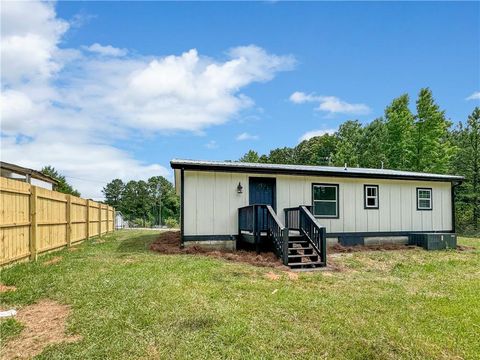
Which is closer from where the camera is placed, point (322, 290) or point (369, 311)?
point (369, 311)

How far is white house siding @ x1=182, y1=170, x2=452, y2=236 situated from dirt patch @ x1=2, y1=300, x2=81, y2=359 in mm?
5938

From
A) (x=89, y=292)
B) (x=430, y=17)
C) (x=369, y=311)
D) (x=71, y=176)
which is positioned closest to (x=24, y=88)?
(x=89, y=292)

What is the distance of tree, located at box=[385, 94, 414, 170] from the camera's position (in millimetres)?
27125

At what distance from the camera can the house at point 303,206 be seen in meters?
9.58

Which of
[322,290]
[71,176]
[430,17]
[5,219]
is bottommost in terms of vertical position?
[322,290]

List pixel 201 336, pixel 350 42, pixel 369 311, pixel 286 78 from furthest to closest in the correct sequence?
pixel 286 78, pixel 350 42, pixel 369 311, pixel 201 336

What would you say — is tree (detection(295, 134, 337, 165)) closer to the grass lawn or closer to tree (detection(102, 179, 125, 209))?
tree (detection(102, 179, 125, 209))

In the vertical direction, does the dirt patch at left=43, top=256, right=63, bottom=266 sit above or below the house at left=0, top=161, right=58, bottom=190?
below

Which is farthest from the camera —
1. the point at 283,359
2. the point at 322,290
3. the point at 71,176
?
the point at 71,176

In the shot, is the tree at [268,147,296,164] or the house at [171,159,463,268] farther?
the tree at [268,147,296,164]

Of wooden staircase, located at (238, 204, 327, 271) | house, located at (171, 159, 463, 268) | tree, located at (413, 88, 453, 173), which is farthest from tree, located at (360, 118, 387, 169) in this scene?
wooden staircase, located at (238, 204, 327, 271)

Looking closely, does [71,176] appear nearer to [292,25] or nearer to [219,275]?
[292,25]

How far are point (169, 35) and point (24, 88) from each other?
638 centimetres

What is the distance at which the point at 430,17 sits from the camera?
1239 centimetres
